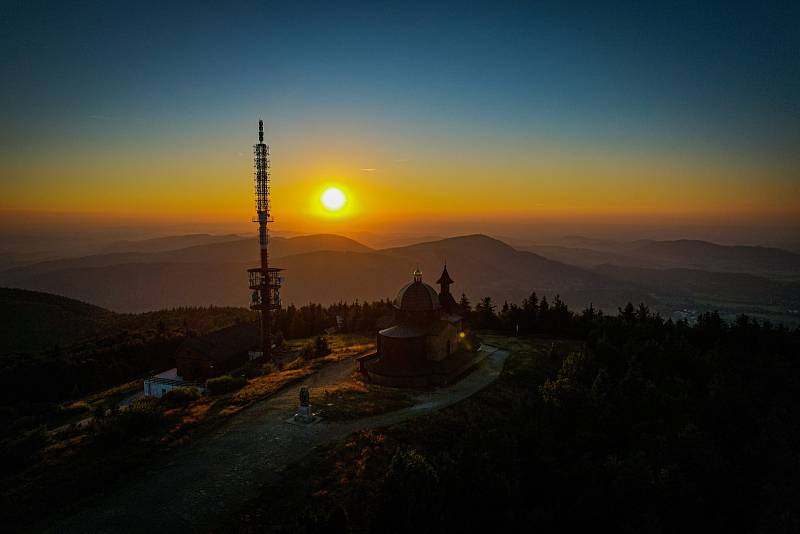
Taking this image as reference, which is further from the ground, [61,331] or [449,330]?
[449,330]

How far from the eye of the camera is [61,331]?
91812mm

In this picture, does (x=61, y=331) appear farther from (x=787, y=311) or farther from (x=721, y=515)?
(x=787, y=311)

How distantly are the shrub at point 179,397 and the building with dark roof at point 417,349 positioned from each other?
1471 cm

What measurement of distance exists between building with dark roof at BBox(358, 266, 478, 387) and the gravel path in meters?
5.51

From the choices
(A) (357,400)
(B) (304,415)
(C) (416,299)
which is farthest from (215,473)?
(C) (416,299)

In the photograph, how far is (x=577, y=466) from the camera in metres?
20.9

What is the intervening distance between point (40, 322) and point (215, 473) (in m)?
102

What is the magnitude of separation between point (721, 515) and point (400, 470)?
55.9 ft

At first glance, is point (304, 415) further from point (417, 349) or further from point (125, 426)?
point (417, 349)

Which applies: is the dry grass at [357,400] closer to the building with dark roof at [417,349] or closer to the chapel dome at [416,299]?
the building with dark roof at [417,349]

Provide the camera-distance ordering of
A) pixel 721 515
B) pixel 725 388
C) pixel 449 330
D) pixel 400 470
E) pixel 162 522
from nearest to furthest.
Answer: pixel 400 470 → pixel 162 522 → pixel 721 515 → pixel 725 388 → pixel 449 330

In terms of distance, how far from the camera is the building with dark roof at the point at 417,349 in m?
37.9

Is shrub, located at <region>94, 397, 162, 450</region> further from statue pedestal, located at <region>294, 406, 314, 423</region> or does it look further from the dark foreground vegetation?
the dark foreground vegetation

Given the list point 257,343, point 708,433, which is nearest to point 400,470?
point 708,433
